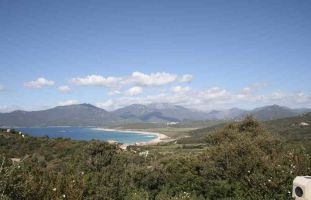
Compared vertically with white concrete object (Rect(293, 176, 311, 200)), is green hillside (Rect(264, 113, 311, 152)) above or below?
below

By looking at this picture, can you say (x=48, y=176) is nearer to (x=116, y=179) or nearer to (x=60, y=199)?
(x=60, y=199)

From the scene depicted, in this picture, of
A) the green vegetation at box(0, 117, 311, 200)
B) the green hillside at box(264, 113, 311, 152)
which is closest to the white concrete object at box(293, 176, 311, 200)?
the green vegetation at box(0, 117, 311, 200)

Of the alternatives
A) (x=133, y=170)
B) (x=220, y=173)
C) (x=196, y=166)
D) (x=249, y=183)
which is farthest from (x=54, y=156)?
(x=249, y=183)

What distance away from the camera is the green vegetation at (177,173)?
34.2ft

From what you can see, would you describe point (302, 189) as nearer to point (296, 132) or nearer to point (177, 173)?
point (177, 173)

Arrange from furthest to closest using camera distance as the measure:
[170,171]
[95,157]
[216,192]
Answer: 1. [95,157]
2. [170,171]
3. [216,192]

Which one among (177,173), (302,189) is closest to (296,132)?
(177,173)

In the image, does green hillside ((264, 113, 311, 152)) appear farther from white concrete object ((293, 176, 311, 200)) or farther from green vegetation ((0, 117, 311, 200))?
white concrete object ((293, 176, 311, 200))

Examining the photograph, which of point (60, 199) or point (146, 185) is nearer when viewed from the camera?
point (60, 199)

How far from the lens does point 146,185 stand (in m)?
37.0

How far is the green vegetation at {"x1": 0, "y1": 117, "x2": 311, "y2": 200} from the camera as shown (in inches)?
410

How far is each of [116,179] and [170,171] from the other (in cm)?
733

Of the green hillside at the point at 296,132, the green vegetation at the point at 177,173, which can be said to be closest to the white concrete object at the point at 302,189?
the green vegetation at the point at 177,173

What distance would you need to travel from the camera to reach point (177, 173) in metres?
36.4
